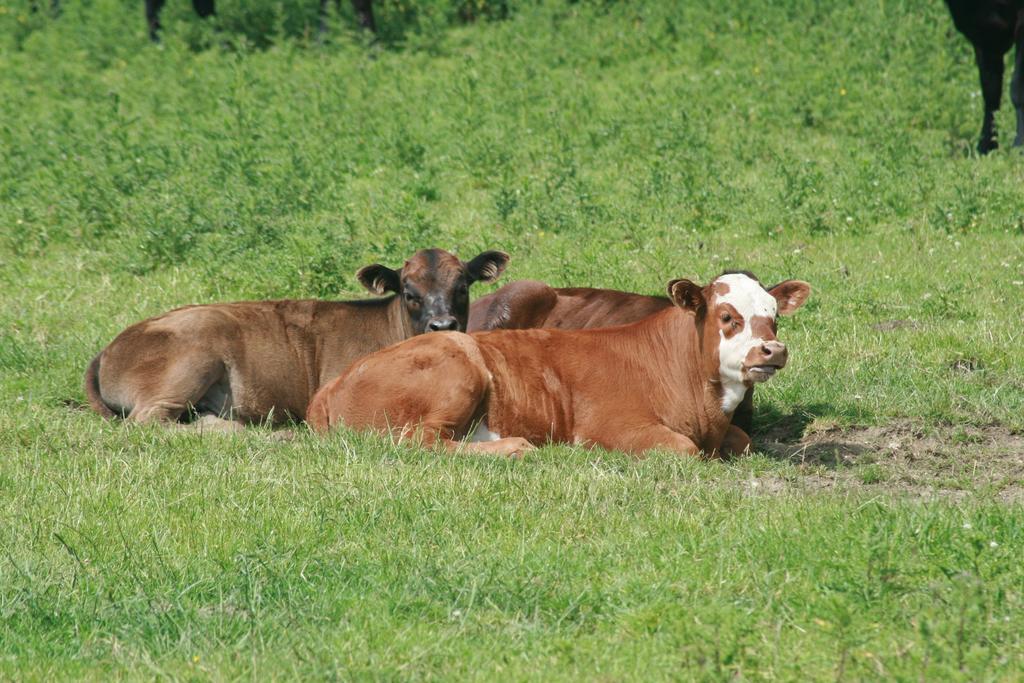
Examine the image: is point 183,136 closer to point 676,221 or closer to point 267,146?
point 267,146

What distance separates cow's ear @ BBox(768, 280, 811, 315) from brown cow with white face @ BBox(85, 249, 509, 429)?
2206mm

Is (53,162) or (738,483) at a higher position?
(53,162)

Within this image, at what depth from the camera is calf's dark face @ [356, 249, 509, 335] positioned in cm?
982

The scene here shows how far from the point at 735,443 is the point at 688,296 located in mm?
945

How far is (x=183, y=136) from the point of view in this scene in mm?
17672

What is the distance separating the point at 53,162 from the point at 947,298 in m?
10.2

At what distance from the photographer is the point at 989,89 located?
16.1 m

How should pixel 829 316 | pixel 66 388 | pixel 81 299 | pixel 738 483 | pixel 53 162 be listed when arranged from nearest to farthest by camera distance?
pixel 738 483, pixel 66 388, pixel 829 316, pixel 81 299, pixel 53 162

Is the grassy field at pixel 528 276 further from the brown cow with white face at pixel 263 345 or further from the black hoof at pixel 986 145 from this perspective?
the brown cow with white face at pixel 263 345

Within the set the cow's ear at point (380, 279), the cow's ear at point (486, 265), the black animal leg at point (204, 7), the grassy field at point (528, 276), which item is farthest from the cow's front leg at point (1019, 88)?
the black animal leg at point (204, 7)

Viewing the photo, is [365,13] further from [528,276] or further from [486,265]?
[486,265]

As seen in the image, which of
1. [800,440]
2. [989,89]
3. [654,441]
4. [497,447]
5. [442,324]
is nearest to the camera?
[497,447]

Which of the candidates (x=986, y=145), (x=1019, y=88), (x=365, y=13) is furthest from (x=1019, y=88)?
(x=365, y=13)

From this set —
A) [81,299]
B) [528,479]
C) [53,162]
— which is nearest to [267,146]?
[53,162]
